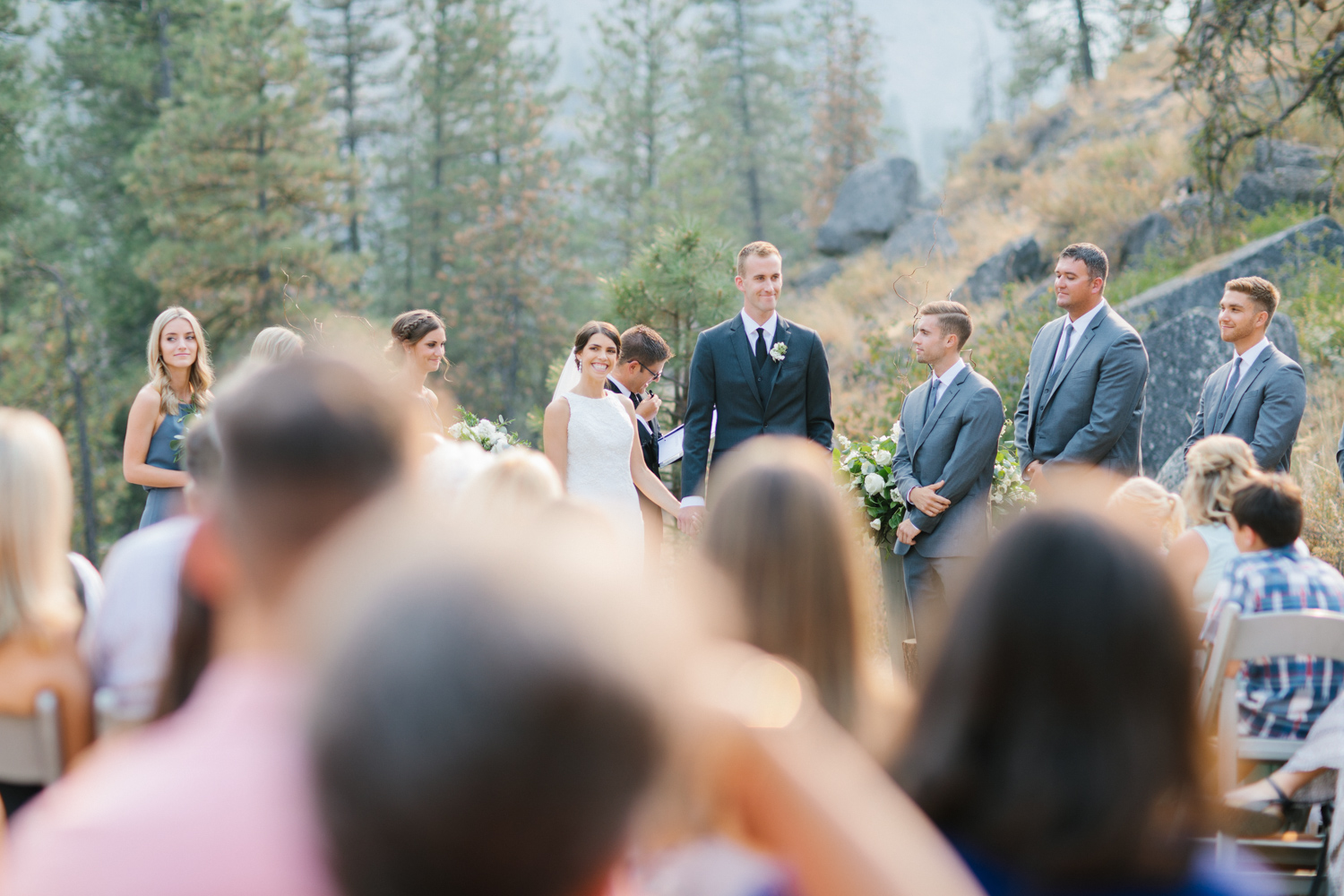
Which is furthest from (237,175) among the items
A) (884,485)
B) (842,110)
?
(842,110)

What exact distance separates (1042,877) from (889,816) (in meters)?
0.56

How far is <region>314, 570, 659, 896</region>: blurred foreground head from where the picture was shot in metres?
0.61

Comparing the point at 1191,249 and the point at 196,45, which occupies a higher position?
the point at 196,45

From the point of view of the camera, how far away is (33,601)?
225cm

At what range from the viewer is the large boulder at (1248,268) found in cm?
1067

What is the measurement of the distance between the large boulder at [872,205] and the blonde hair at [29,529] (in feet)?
87.4

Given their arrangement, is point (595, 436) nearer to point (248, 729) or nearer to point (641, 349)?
point (641, 349)

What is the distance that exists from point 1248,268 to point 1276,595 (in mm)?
9415

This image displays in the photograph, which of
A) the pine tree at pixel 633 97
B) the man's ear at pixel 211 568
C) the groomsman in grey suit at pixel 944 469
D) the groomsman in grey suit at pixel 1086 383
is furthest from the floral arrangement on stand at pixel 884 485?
the pine tree at pixel 633 97

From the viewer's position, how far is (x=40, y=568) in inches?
89.7

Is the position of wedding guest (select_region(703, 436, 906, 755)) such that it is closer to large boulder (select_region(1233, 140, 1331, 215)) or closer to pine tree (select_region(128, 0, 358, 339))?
large boulder (select_region(1233, 140, 1331, 215))

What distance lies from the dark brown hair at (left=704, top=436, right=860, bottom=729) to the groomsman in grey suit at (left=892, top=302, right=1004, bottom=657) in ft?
11.4

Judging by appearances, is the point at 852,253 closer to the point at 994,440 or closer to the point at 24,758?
the point at 994,440

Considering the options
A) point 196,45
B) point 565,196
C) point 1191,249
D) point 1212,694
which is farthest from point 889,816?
point 565,196
